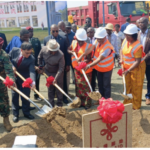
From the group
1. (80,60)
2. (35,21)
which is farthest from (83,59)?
(35,21)

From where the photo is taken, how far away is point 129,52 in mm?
4461

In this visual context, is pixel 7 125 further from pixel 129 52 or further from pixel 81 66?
pixel 129 52

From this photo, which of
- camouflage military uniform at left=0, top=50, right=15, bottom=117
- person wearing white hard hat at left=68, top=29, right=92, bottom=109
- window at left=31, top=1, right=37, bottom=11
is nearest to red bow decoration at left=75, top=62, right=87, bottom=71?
person wearing white hard hat at left=68, top=29, right=92, bottom=109

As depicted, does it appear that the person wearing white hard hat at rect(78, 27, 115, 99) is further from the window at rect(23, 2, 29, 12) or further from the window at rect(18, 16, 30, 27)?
the window at rect(23, 2, 29, 12)

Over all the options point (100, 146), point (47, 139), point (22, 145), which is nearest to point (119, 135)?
point (100, 146)

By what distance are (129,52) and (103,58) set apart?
564 millimetres

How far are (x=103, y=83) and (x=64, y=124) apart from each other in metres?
1.35

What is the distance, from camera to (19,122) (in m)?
4.48

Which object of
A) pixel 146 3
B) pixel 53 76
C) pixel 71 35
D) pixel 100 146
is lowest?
pixel 100 146

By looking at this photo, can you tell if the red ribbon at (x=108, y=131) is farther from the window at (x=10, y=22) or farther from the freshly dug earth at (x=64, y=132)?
the window at (x=10, y=22)

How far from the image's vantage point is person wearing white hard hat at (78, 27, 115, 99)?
Answer: 178 inches

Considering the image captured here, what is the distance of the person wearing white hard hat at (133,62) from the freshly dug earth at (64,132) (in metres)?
0.58

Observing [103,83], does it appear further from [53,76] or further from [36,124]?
[36,124]

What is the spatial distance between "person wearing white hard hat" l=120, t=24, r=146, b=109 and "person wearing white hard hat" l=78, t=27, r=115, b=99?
328 millimetres
